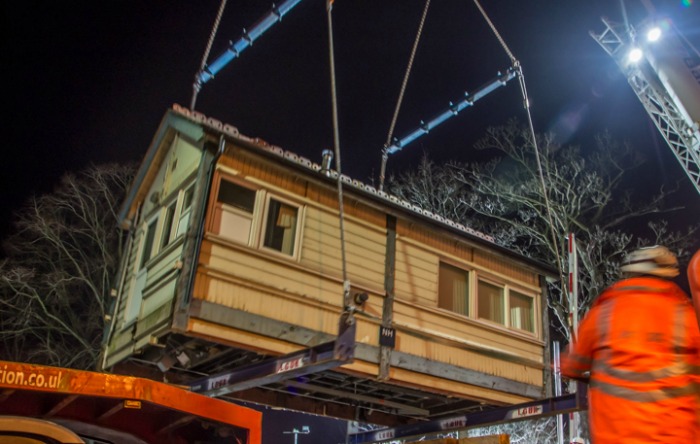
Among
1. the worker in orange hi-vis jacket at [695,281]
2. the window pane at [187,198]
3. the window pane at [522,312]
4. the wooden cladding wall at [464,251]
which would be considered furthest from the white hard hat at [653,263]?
the window pane at [522,312]

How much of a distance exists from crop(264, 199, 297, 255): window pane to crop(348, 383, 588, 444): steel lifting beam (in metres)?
4.23

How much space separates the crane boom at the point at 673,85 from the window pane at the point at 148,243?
1215 centimetres

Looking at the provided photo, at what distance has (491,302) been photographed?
13062 mm

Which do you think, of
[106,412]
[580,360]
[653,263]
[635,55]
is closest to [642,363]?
[580,360]

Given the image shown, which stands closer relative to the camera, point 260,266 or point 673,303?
point 673,303

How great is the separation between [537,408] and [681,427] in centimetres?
789

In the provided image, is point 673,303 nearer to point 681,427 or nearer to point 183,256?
point 681,427

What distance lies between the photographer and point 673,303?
3.64 m

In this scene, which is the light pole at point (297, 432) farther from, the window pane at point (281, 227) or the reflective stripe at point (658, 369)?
the reflective stripe at point (658, 369)

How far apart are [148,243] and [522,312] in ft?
24.6

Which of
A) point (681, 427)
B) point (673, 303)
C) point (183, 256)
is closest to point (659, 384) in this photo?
point (681, 427)

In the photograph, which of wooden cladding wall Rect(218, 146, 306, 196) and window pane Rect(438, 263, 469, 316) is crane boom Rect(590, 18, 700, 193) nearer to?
window pane Rect(438, 263, 469, 316)

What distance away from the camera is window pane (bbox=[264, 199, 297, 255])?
413 inches

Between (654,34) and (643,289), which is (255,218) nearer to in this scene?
(643,289)
